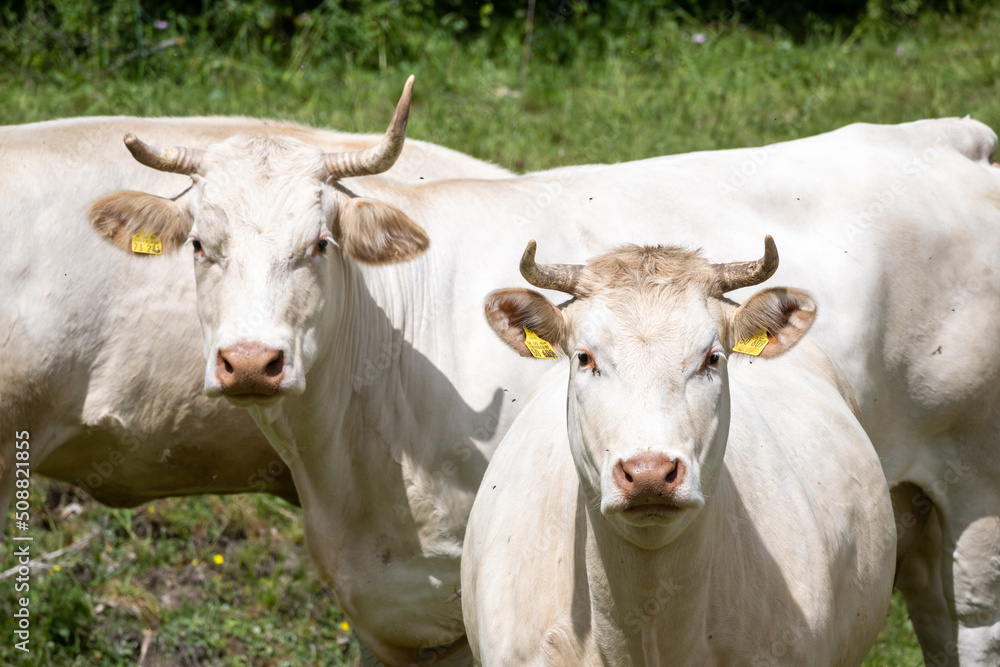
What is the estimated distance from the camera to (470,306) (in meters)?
4.84

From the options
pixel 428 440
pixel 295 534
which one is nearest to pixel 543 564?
pixel 428 440

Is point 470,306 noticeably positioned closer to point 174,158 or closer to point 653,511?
point 174,158

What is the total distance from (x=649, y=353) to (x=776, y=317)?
600mm

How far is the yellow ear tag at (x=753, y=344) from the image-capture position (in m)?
3.52

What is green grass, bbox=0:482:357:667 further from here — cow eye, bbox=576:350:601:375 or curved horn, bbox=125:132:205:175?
cow eye, bbox=576:350:601:375

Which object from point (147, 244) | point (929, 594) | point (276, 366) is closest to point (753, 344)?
point (276, 366)

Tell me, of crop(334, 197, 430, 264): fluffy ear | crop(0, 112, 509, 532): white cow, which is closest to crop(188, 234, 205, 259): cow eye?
crop(334, 197, 430, 264): fluffy ear

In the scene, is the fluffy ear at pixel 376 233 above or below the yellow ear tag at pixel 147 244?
above

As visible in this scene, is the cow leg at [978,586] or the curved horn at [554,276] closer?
the curved horn at [554,276]

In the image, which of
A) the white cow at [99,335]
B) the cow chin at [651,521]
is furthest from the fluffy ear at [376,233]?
the cow chin at [651,521]

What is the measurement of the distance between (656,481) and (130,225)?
2.56 metres

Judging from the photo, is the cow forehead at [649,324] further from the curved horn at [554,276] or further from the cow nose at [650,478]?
the cow nose at [650,478]

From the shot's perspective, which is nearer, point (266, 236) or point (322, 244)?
point (266, 236)

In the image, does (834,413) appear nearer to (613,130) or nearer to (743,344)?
(743,344)
